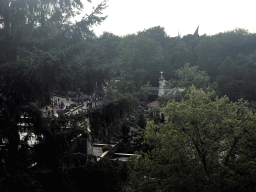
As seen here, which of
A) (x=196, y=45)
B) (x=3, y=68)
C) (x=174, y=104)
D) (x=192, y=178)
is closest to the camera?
(x=3, y=68)

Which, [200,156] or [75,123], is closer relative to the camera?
[75,123]

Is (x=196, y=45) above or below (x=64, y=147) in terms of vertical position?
above

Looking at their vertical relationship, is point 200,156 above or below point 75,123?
below

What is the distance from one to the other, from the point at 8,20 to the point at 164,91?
37.1 metres

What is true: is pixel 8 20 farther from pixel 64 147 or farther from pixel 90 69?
pixel 64 147

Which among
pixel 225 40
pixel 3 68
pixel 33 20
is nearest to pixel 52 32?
pixel 33 20

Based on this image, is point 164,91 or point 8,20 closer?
point 8,20

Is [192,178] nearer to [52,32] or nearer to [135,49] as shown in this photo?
[52,32]

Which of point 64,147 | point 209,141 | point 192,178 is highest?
point 64,147

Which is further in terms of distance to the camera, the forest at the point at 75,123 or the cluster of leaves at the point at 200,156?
the cluster of leaves at the point at 200,156

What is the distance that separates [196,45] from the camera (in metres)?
65.7

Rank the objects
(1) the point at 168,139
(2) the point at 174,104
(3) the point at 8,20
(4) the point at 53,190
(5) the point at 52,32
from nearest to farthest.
Result: (4) the point at 53,190 → (3) the point at 8,20 → (5) the point at 52,32 → (1) the point at 168,139 → (2) the point at 174,104

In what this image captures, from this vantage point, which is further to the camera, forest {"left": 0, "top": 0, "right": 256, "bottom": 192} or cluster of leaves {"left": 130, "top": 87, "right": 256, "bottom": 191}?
cluster of leaves {"left": 130, "top": 87, "right": 256, "bottom": 191}

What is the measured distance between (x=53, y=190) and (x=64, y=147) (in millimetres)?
974
